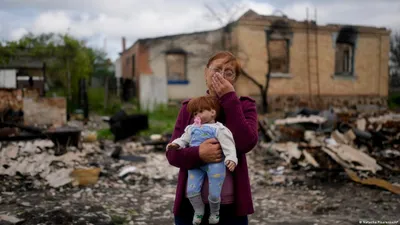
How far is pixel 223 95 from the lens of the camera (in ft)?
6.42

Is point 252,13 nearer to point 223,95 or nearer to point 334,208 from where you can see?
point 334,208

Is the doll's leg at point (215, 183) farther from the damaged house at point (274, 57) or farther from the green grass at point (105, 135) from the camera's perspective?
the damaged house at point (274, 57)

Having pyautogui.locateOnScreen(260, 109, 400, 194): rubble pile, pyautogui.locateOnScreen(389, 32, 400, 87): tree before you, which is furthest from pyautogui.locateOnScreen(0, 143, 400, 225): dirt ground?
pyautogui.locateOnScreen(389, 32, 400, 87): tree

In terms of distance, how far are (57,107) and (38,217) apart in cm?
589

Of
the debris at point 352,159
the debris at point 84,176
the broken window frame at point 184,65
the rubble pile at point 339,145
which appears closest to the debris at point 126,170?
the debris at point 84,176

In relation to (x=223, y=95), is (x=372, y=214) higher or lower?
lower

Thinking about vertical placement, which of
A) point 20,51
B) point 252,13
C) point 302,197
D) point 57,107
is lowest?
point 302,197

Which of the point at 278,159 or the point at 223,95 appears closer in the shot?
the point at 223,95

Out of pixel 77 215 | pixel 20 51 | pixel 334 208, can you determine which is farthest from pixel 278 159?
pixel 20 51

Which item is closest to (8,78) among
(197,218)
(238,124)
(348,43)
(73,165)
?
(73,165)

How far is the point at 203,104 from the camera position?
1984 mm

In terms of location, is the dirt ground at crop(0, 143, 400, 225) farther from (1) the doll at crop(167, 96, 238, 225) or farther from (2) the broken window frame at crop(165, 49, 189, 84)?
(2) the broken window frame at crop(165, 49, 189, 84)

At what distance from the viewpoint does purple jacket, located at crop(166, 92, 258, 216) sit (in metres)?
1.92

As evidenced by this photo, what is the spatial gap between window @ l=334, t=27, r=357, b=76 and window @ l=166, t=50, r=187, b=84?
26.2ft
